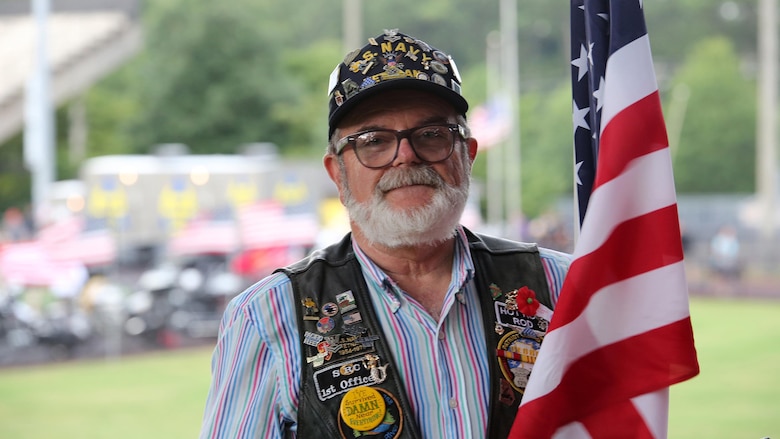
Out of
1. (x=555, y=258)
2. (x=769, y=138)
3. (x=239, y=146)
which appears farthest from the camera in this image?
(x=239, y=146)

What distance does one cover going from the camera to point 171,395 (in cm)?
1172

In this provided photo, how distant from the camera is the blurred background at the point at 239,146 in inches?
607

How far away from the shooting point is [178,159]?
23734 millimetres

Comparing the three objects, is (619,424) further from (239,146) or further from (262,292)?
(239,146)

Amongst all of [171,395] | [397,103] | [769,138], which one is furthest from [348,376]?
[769,138]

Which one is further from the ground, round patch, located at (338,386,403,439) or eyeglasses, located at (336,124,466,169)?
eyeglasses, located at (336,124,466,169)

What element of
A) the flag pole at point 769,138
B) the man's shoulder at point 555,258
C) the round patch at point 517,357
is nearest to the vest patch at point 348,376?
the round patch at point 517,357

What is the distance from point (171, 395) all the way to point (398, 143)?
10.1 metres

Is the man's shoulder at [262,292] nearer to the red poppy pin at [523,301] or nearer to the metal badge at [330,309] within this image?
the metal badge at [330,309]

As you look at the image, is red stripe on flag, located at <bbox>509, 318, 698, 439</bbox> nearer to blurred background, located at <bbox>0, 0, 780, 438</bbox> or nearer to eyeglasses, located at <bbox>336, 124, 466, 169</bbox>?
eyeglasses, located at <bbox>336, 124, 466, 169</bbox>

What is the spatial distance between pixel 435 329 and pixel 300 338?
27cm

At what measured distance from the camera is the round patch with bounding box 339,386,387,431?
1.99 meters

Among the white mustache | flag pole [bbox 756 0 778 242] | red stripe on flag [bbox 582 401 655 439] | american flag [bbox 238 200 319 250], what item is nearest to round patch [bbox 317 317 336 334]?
the white mustache

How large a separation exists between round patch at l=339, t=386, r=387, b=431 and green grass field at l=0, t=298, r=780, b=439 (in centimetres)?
715
